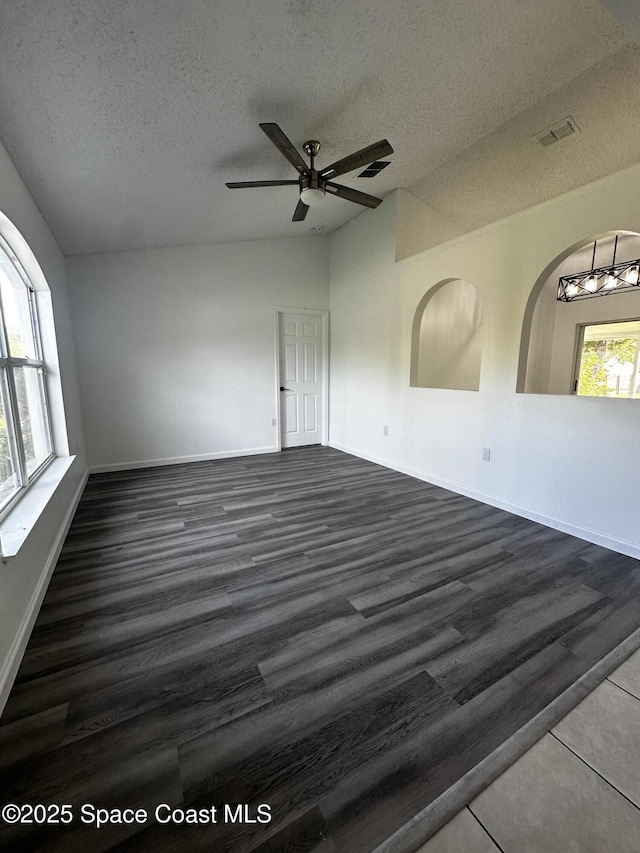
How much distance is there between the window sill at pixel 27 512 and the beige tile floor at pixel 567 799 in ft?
6.43

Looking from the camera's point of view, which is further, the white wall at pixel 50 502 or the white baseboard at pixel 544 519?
the white baseboard at pixel 544 519

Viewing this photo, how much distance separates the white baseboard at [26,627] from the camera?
135cm

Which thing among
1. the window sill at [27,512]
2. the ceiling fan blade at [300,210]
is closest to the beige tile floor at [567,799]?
the window sill at [27,512]

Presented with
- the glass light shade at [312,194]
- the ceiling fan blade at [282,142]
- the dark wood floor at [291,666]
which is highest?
the ceiling fan blade at [282,142]

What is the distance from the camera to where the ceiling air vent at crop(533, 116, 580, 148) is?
2.91 metres

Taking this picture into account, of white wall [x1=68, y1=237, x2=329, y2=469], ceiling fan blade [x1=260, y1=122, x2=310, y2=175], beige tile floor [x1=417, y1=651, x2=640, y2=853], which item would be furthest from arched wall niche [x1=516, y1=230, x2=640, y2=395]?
beige tile floor [x1=417, y1=651, x2=640, y2=853]

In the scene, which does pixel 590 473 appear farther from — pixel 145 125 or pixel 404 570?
pixel 145 125

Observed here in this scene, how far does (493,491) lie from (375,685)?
7.69 ft

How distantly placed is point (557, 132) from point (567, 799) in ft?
14.4

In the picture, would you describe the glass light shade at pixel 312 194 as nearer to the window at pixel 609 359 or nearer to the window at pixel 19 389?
the window at pixel 19 389

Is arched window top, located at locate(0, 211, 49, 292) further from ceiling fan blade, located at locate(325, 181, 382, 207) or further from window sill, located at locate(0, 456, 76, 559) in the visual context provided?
ceiling fan blade, located at locate(325, 181, 382, 207)

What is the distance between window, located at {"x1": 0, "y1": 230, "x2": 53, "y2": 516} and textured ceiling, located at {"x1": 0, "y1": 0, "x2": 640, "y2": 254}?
74 centimetres

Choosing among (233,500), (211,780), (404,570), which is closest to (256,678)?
(211,780)

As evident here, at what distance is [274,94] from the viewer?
2191 mm
